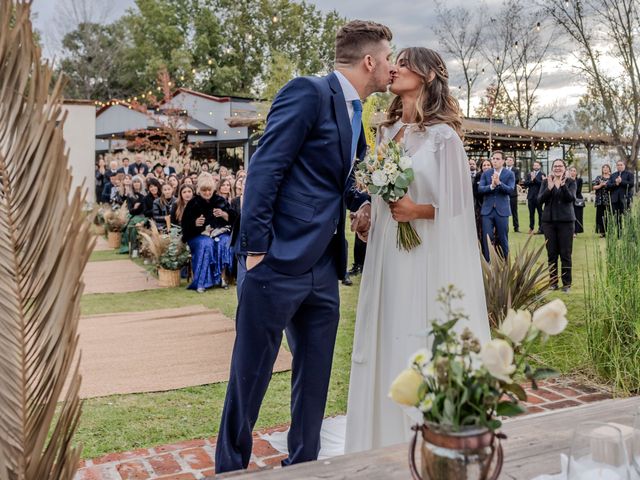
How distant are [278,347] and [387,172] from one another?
0.96 metres

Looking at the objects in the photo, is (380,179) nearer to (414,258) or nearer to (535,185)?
(414,258)

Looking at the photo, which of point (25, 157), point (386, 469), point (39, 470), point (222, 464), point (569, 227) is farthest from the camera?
point (569, 227)

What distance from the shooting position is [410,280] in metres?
3.24

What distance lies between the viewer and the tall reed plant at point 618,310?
463 centimetres

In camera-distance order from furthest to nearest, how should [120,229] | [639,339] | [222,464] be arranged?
[120,229] → [639,339] → [222,464]

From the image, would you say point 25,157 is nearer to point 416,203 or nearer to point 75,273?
point 75,273

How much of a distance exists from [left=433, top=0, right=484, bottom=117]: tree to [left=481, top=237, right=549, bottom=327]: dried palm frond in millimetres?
30243

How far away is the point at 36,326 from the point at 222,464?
76.4 inches

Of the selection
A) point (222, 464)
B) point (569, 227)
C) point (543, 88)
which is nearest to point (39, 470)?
point (222, 464)

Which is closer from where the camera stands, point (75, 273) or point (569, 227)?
point (75, 273)

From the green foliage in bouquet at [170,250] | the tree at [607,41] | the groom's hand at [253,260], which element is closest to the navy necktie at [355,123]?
the groom's hand at [253,260]

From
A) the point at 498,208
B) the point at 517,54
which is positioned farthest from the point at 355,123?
the point at 517,54

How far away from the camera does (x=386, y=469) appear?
159 centimetres

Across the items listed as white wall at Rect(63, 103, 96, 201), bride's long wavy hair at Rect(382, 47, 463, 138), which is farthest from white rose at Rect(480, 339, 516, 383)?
white wall at Rect(63, 103, 96, 201)
